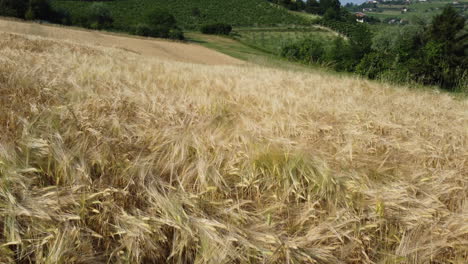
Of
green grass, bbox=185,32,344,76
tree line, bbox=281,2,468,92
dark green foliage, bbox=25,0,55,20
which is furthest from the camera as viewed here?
dark green foliage, bbox=25,0,55,20

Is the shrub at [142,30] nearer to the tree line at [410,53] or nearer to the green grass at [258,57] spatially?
the green grass at [258,57]

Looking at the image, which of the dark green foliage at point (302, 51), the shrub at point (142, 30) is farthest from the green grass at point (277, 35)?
the shrub at point (142, 30)

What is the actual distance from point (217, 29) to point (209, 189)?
170 ft

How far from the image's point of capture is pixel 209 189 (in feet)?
3.08

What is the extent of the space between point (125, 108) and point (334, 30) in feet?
212

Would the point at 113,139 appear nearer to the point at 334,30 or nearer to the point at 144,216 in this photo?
the point at 144,216

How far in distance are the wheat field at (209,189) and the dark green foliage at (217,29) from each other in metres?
50.5

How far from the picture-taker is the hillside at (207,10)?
177 feet

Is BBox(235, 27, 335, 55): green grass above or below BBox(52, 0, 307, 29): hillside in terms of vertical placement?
below

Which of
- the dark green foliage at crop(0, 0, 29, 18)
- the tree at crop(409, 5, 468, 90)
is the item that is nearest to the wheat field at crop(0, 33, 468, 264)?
the tree at crop(409, 5, 468, 90)

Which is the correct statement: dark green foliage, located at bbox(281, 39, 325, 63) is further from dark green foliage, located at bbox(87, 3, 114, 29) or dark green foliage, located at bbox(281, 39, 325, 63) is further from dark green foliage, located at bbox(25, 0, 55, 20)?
dark green foliage, located at bbox(25, 0, 55, 20)

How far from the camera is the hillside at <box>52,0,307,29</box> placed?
5406 centimetres

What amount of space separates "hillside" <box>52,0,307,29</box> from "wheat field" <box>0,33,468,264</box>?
53994mm

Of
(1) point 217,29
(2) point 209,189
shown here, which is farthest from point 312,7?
(2) point 209,189
